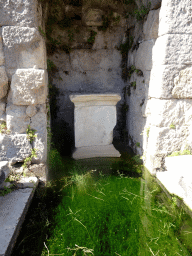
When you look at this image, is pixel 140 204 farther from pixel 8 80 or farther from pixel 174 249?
pixel 8 80

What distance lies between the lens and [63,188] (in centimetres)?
241

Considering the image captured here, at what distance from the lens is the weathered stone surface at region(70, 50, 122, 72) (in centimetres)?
434

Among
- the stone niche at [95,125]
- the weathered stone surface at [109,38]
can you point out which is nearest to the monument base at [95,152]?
the stone niche at [95,125]

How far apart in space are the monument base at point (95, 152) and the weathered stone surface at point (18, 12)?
6.87 feet

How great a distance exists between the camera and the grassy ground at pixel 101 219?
1.58 meters

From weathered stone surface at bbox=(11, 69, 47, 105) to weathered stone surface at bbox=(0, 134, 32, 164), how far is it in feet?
1.34

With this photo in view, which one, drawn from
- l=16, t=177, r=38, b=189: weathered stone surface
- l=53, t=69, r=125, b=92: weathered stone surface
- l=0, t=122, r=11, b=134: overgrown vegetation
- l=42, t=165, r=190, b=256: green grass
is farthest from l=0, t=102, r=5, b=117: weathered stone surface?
l=53, t=69, r=125, b=92: weathered stone surface

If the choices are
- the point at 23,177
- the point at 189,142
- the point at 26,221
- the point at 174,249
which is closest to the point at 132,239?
the point at 174,249

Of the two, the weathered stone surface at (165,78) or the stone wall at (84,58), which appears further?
the stone wall at (84,58)

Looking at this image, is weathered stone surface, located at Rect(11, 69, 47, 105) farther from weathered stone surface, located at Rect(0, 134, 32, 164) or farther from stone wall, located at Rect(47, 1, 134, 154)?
stone wall, located at Rect(47, 1, 134, 154)

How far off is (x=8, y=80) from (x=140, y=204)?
199cm

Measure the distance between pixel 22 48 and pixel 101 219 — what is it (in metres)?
1.95

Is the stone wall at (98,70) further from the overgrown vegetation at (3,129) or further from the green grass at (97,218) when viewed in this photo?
the green grass at (97,218)

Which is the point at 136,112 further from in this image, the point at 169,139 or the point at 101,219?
the point at 101,219
